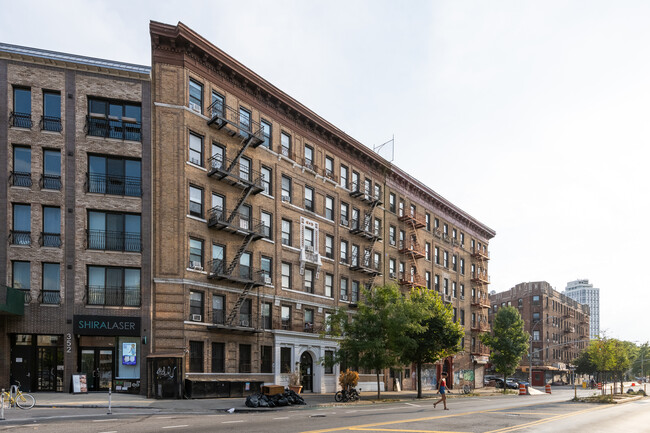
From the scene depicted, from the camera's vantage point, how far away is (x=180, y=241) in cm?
3653

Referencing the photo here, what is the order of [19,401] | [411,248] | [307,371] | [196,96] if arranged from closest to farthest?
[19,401] → [196,96] → [307,371] → [411,248]

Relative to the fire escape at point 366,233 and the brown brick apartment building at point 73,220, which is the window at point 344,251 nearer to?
the fire escape at point 366,233

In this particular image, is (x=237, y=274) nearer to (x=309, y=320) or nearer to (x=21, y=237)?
(x=309, y=320)

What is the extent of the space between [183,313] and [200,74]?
15.3m

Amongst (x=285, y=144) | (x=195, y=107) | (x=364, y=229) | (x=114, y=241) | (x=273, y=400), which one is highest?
(x=195, y=107)

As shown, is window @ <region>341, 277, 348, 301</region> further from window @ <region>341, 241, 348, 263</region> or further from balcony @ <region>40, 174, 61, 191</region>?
balcony @ <region>40, 174, 61, 191</region>

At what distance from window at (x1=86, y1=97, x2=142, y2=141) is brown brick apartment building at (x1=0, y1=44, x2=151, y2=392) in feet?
0.20

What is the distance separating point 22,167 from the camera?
34531mm

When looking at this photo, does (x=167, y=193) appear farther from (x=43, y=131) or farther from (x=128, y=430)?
(x=128, y=430)

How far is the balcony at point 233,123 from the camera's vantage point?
129ft

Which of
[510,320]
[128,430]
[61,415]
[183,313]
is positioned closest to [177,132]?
[183,313]

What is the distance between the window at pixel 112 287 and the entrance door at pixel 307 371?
16005mm

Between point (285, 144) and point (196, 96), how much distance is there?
9471 mm

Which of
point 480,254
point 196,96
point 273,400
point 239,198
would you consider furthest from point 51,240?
point 480,254
